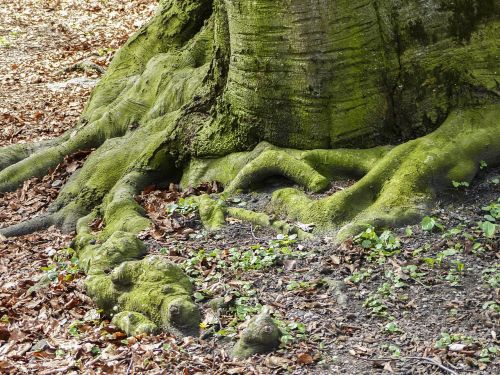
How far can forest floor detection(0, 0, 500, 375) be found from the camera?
4.88 meters

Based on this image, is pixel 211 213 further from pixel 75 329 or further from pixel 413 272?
pixel 413 272

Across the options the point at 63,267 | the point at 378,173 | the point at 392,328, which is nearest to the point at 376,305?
the point at 392,328

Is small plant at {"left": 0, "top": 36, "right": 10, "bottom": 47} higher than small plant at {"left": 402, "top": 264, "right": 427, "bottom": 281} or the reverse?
higher

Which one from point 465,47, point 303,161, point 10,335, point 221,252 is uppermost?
point 465,47

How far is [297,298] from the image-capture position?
5605mm

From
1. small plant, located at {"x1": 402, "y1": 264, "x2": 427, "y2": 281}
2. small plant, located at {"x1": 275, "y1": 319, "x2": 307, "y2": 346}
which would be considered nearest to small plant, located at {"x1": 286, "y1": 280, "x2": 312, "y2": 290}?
small plant, located at {"x1": 275, "y1": 319, "x2": 307, "y2": 346}

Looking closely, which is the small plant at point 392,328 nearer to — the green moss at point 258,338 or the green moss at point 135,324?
the green moss at point 258,338

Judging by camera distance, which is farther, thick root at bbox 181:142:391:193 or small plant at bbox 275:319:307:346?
thick root at bbox 181:142:391:193

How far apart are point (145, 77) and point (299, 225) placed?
477 centimetres

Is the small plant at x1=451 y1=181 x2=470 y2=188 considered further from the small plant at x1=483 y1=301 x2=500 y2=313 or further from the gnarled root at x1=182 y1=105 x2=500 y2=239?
the small plant at x1=483 y1=301 x2=500 y2=313

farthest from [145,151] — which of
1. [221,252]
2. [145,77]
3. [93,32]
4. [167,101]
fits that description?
[93,32]

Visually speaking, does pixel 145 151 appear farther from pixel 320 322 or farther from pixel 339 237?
pixel 320 322

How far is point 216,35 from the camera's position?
329 inches

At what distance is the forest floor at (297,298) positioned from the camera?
4875mm
